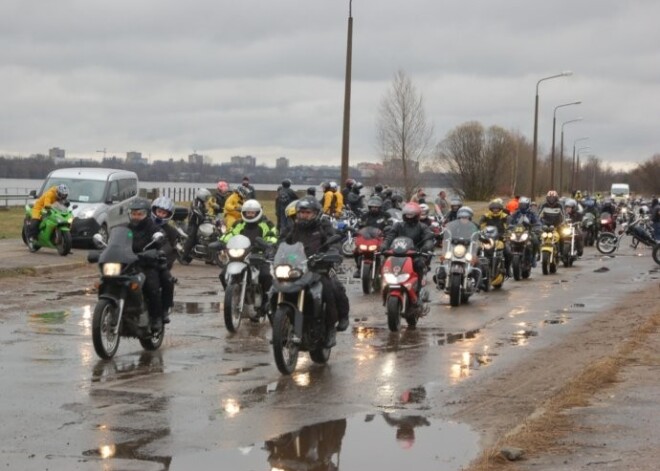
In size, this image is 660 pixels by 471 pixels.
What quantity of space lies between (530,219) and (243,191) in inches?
262

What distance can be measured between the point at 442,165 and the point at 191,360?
3474 inches

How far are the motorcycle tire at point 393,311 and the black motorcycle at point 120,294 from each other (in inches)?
141

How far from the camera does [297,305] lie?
1177cm

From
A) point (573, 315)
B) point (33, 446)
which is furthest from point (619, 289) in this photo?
point (33, 446)

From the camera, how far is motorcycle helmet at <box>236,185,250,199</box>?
25.9 m

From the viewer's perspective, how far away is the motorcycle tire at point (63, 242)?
1015 inches

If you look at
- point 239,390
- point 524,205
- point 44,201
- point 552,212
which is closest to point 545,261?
point 524,205

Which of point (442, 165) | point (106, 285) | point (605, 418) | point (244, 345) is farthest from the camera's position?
point (442, 165)

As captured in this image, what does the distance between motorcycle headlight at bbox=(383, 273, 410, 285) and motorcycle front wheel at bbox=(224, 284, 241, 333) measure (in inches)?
77.2

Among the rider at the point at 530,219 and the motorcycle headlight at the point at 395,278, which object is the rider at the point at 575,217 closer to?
the rider at the point at 530,219

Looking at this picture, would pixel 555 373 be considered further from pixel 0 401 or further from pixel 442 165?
pixel 442 165

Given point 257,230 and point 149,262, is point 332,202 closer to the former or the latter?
point 257,230

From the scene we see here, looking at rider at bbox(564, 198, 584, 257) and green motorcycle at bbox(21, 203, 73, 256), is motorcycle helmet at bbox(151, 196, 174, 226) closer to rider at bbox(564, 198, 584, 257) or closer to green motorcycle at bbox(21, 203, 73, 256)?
green motorcycle at bbox(21, 203, 73, 256)

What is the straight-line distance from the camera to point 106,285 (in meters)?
12.2
